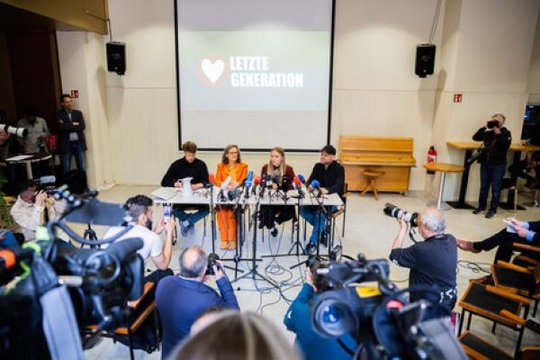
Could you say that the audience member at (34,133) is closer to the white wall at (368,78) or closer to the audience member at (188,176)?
the white wall at (368,78)

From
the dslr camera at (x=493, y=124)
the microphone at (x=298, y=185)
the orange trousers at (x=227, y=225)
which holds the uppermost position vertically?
the dslr camera at (x=493, y=124)

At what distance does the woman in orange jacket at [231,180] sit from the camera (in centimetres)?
450

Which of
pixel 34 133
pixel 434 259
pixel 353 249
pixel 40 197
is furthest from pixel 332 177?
pixel 34 133

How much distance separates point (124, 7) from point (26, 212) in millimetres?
4540

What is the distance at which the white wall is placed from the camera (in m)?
6.06

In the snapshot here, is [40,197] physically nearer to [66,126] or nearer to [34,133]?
[66,126]

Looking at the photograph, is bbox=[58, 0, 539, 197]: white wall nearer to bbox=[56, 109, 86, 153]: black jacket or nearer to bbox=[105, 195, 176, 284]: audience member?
bbox=[56, 109, 86, 153]: black jacket

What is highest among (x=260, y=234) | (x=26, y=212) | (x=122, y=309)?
(x=122, y=309)

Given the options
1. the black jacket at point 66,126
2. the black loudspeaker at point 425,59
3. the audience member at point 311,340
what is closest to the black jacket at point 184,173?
the black jacket at point 66,126

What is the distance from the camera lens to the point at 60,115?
625 cm

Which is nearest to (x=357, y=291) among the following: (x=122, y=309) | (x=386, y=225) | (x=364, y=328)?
(x=364, y=328)

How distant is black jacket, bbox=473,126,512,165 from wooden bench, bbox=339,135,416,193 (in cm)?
110

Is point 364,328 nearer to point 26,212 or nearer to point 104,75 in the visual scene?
point 26,212

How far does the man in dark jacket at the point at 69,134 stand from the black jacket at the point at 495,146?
6.36 m
